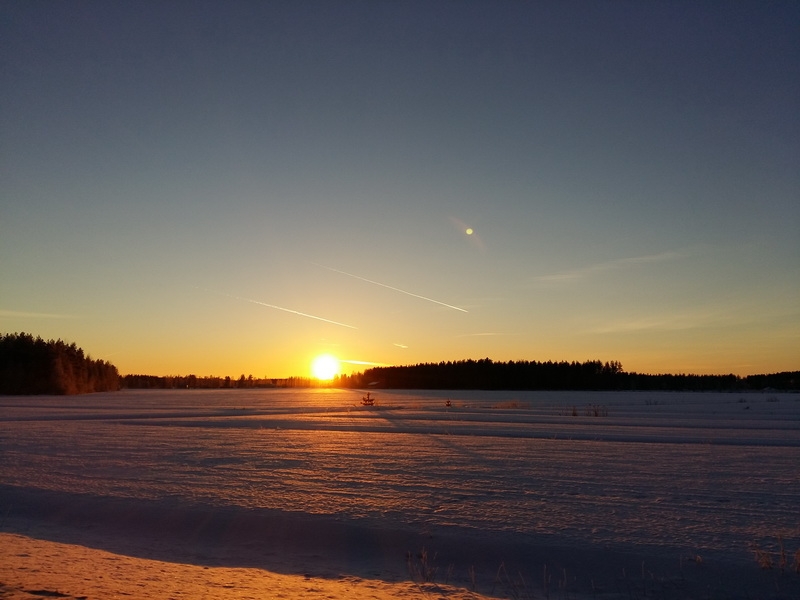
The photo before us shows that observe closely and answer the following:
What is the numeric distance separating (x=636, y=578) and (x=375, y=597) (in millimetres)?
3358

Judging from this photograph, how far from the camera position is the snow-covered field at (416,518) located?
8016 mm

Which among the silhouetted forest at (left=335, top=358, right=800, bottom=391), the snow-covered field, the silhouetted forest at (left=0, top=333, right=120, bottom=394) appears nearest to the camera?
the snow-covered field

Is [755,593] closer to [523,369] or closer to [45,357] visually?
[45,357]

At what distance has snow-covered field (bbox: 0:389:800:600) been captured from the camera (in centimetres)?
802

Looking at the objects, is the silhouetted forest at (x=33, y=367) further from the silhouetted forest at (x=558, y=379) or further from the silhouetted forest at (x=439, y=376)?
the silhouetted forest at (x=558, y=379)

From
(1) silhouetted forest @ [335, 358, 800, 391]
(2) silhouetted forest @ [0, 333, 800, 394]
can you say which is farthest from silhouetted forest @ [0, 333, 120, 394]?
(1) silhouetted forest @ [335, 358, 800, 391]

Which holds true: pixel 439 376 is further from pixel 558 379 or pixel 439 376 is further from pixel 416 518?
pixel 416 518

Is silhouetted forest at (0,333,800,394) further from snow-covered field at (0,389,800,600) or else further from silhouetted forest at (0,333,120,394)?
snow-covered field at (0,389,800,600)

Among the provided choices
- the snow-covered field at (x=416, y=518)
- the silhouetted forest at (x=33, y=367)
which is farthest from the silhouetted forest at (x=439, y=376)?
the snow-covered field at (x=416, y=518)

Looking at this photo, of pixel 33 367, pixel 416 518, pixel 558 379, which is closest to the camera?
pixel 416 518

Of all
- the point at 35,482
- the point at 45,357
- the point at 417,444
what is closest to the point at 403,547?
the point at 35,482

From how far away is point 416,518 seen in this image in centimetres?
1081

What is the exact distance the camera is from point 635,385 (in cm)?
14888

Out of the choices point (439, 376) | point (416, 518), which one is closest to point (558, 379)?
point (439, 376)
